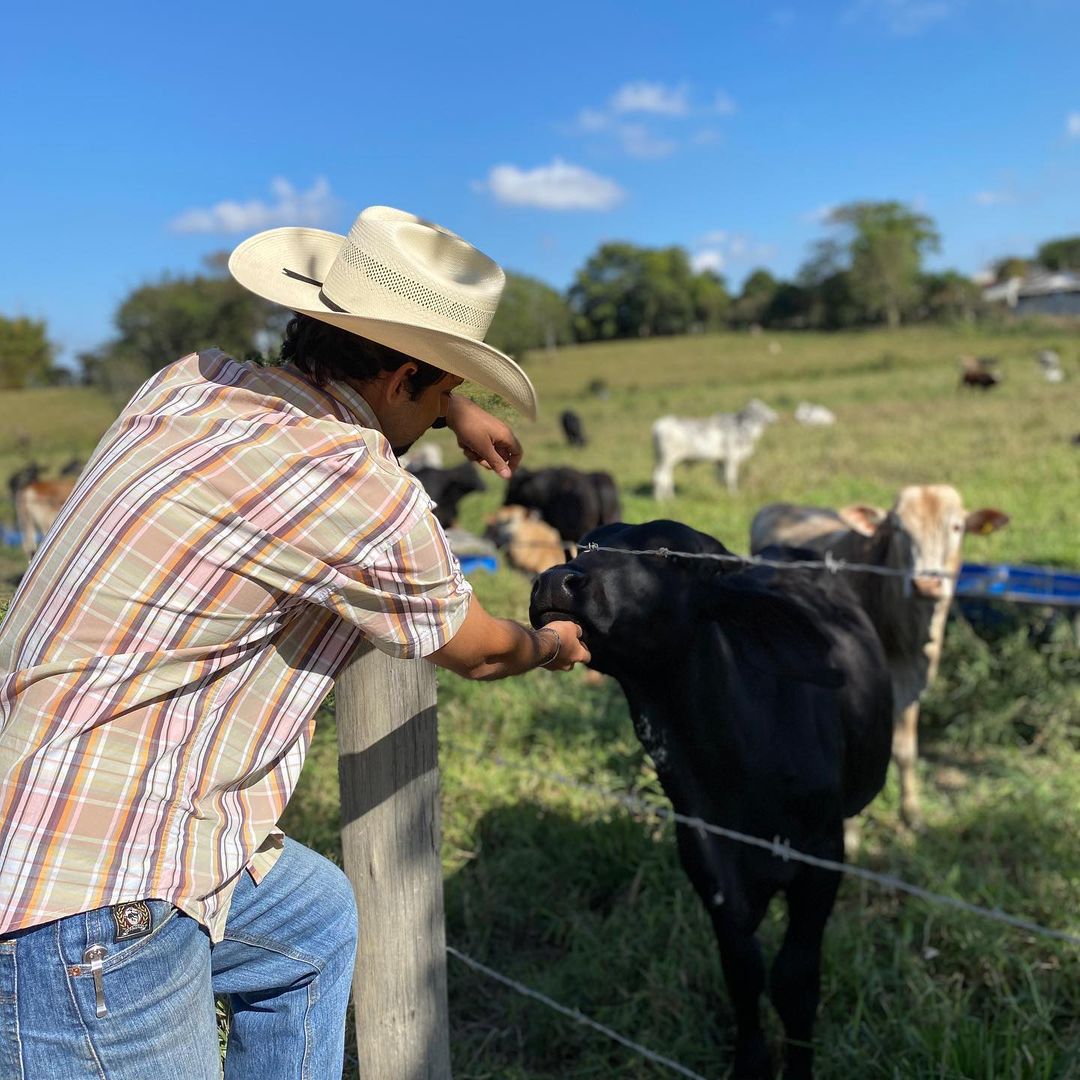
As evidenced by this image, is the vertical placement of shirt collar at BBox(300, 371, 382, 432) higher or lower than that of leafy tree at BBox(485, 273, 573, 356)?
lower

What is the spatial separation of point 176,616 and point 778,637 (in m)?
1.72

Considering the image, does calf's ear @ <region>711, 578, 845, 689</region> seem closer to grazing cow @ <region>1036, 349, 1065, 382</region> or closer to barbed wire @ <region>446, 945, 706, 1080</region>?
Answer: barbed wire @ <region>446, 945, 706, 1080</region>

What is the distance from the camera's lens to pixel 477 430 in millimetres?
2176

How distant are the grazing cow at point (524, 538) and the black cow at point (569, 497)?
11 centimetres

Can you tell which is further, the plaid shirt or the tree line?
the tree line

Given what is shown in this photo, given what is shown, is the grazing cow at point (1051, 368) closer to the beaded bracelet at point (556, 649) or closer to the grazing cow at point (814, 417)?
the grazing cow at point (814, 417)

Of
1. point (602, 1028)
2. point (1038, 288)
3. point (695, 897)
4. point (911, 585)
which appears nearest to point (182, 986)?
point (602, 1028)

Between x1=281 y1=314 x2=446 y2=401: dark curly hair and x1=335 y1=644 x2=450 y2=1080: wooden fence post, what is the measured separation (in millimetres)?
530

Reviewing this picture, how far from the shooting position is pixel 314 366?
1698mm

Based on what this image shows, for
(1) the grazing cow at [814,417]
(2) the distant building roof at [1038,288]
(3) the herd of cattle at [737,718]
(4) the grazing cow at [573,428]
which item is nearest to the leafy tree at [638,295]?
(2) the distant building roof at [1038,288]

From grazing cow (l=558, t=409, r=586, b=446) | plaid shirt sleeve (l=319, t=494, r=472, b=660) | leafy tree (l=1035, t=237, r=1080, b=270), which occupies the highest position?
leafy tree (l=1035, t=237, r=1080, b=270)

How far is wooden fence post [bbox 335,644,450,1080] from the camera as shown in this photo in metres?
1.94

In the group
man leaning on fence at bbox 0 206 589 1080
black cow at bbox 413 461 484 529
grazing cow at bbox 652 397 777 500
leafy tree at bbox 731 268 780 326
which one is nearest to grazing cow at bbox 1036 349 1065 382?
grazing cow at bbox 652 397 777 500

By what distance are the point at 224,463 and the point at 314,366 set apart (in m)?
0.37
